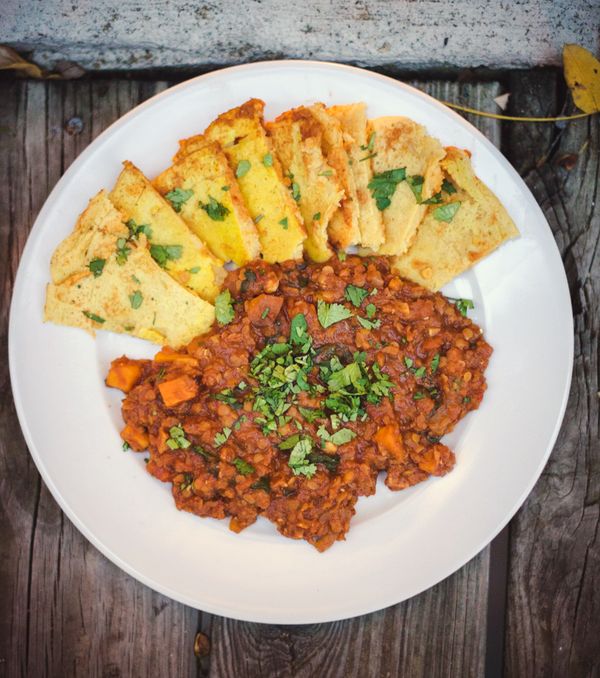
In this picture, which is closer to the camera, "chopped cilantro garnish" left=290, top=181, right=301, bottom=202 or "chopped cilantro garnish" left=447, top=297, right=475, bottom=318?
"chopped cilantro garnish" left=290, top=181, right=301, bottom=202

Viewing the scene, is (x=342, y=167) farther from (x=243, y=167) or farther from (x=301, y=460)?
(x=301, y=460)

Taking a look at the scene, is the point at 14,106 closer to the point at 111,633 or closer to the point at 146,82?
the point at 146,82

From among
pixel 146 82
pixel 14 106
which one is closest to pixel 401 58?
pixel 146 82

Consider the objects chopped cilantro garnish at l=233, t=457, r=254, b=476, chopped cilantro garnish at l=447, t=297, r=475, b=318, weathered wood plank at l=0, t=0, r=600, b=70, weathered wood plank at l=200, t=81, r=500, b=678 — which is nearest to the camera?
chopped cilantro garnish at l=233, t=457, r=254, b=476

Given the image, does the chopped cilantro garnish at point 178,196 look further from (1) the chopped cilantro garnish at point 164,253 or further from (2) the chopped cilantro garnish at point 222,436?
(2) the chopped cilantro garnish at point 222,436

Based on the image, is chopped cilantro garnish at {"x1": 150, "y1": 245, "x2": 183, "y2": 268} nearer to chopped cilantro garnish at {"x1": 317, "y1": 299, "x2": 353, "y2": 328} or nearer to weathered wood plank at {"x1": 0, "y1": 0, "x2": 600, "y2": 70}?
chopped cilantro garnish at {"x1": 317, "y1": 299, "x2": 353, "y2": 328}

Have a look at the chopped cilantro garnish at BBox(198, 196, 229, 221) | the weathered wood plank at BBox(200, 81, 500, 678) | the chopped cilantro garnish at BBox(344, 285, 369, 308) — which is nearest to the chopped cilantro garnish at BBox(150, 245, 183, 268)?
the chopped cilantro garnish at BBox(198, 196, 229, 221)
